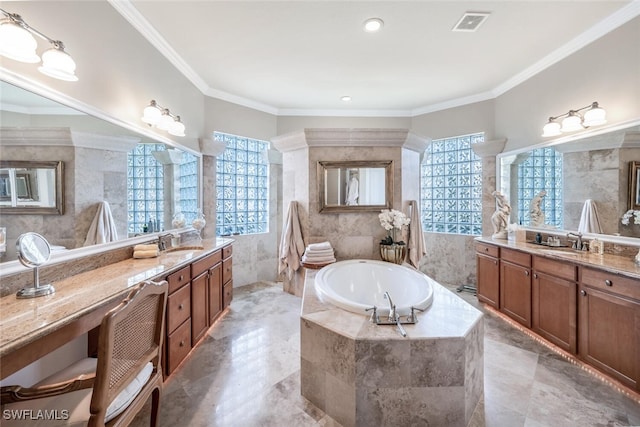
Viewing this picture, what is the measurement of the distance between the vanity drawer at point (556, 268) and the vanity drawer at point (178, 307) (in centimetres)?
325

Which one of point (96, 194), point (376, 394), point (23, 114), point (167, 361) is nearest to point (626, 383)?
point (376, 394)

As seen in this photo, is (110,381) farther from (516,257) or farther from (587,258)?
(516,257)

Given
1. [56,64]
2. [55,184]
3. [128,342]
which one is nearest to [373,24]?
[56,64]

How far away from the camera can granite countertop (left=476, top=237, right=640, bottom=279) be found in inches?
73.8

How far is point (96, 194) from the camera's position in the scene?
6.10ft

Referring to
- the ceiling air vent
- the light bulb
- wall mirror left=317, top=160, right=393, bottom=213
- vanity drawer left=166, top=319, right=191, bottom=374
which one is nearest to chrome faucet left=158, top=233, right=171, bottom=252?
vanity drawer left=166, top=319, right=191, bottom=374

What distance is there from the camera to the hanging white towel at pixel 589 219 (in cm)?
246

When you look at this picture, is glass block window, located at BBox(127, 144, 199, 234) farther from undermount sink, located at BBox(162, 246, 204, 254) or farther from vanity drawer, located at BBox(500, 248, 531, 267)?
vanity drawer, located at BBox(500, 248, 531, 267)

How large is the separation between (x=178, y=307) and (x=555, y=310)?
10.7 feet

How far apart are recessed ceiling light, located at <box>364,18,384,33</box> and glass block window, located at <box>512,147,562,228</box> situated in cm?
233

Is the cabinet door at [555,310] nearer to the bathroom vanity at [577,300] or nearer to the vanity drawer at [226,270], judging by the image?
the bathroom vanity at [577,300]

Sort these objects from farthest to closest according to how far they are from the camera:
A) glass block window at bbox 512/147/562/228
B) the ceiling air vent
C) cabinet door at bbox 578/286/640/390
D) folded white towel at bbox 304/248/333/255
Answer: folded white towel at bbox 304/248/333/255 → glass block window at bbox 512/147/562/228 → the ceiling air vent → cabinet door at bbox 578/286/640/390

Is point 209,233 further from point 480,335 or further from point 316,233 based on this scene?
point 480,335

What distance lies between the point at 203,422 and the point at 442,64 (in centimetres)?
407
